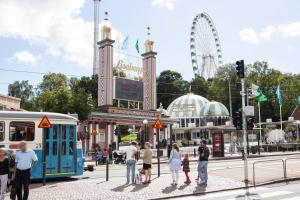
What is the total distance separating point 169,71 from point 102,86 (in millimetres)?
65307

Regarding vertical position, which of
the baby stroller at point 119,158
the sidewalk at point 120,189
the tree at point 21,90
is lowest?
the sidewalk at point 120,189

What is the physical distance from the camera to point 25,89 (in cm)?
10706

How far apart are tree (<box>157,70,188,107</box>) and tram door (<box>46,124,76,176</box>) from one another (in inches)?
3724

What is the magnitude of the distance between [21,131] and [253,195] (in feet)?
34.2

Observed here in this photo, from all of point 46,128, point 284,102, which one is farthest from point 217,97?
point 46,128

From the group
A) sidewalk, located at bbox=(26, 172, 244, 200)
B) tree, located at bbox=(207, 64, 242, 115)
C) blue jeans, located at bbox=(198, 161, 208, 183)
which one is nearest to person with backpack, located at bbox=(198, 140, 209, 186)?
blue jeans, located at bbox=(198, 161, 208, 183)

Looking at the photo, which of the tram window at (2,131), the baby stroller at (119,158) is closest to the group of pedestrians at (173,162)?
the tram window at (2,131)

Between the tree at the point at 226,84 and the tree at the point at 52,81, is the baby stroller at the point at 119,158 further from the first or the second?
the tree at the point at 226,84

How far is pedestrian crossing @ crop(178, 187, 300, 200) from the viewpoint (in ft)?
43.2

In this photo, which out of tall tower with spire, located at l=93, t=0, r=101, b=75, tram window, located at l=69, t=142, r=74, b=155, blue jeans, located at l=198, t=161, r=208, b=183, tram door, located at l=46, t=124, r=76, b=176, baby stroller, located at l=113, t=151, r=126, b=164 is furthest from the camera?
tall tower with spire, located at l=93, t=0, r=101, b=75

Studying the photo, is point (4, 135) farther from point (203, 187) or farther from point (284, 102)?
point (284, 102)

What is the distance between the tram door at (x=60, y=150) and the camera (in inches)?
702

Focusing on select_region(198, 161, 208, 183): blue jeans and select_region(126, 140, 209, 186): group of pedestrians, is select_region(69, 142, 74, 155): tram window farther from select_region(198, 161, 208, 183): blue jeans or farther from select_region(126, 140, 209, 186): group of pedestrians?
select_region(198, 161, 208, 183): blue jeans

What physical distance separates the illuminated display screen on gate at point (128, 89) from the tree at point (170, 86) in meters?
53.9
